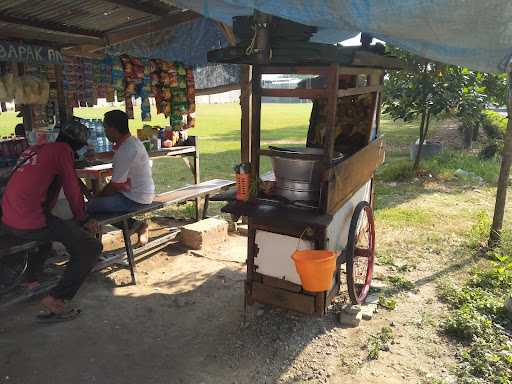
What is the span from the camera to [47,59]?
4.86 metres

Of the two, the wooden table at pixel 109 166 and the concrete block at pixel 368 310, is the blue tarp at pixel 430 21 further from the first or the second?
Answer: the wooden table at pixel 109 166

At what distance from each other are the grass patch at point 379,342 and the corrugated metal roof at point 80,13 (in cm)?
422

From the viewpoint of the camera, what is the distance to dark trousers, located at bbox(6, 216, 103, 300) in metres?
3.67

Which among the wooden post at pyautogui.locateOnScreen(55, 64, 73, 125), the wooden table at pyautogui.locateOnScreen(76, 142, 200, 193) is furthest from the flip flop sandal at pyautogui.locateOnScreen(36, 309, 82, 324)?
the wooden post at pyautogui.locateOnScreen(55, 64, 73, 125)

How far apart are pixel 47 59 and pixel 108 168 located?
1477 millimetres

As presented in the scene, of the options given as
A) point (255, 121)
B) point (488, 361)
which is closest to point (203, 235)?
point (255, 121)

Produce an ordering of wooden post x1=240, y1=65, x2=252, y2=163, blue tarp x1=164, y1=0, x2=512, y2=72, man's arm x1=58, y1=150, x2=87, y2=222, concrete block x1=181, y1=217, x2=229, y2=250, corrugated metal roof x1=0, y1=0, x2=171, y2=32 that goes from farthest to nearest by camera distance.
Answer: wooden post x1=240, y1=65, x2=252, y2=163 < concrete block x1=181, y1=217, x2=229, y2=250 < corrugated metal roof x1=0, y1=0, x2=171, y2=32 < man's arm x1=58, y1=150, x2=87, y2=222 < blue tarp x1=164, y1=0, x2=512, y2=72

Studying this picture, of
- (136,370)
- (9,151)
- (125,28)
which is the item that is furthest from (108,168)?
(136,370)

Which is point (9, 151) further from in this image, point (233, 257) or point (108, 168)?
point (233, 257)

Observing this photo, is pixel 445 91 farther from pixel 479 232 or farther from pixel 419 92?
pixel 479 232

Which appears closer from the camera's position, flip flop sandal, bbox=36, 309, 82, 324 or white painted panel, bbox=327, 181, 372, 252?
white painted panel, bbox=327, 181, 372, 252

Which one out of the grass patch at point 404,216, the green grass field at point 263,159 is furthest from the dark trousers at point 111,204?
the grass patch at point 404,216

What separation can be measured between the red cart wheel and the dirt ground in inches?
14.1

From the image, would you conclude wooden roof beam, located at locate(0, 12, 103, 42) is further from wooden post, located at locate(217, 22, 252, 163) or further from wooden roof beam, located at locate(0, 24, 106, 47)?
wooden post, located at locate(217, 22, 252, 163)
